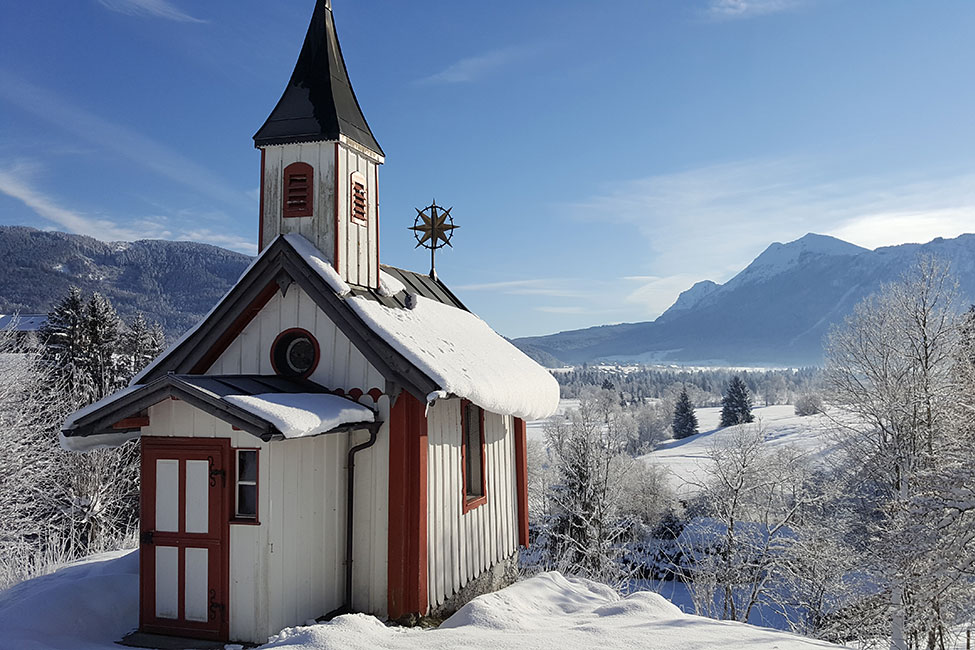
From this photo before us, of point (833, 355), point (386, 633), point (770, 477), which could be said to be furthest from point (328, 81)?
point (770, 477)

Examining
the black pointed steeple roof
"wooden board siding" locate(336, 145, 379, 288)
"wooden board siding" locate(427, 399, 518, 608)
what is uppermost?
the black pointed steeple roof

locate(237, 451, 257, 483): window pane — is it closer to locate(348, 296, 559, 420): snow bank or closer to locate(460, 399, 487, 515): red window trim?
locate(348, 296, 559, 420): snow bank

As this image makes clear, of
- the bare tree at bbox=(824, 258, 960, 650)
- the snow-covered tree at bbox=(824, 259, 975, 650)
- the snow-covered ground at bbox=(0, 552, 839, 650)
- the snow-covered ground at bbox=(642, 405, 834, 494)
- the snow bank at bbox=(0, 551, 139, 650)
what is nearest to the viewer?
the snow-covered ground at bbox=(0, 552, 839, 650)

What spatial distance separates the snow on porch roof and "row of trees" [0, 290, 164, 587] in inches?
299

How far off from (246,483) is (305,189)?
452 cm

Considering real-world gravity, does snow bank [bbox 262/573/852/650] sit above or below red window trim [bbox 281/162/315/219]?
below

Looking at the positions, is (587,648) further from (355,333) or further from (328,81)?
(328,81)

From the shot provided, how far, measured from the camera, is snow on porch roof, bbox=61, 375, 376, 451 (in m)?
7.35

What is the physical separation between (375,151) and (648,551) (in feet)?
118

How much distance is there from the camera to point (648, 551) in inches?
1607

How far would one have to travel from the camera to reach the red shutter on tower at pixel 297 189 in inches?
401

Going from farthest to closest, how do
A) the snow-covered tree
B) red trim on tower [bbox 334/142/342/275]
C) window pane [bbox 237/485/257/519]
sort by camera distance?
the snow-covered tree < red trim on tower [bbox 334/142/342/275] < window pane [bbox 237/485/257/519]

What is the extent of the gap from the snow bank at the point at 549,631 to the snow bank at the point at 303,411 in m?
2.10

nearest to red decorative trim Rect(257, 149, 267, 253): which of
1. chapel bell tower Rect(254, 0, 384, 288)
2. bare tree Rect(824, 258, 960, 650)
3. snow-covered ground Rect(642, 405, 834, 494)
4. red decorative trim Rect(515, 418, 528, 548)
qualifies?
chapel bell tower Rect(254, 0, 384, 288)
